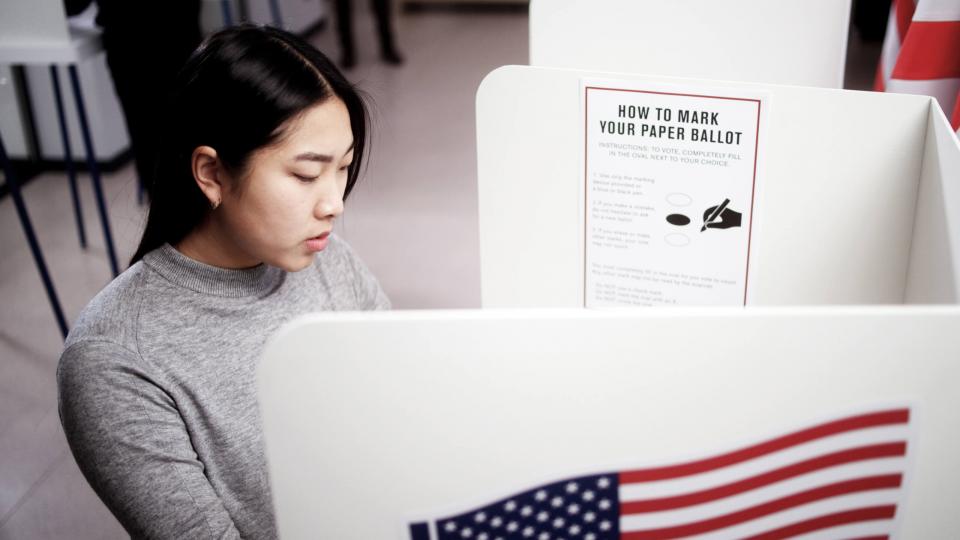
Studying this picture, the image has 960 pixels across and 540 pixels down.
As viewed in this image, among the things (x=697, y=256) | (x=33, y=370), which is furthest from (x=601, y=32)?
(x=33, y=370)

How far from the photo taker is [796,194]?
1040 millimetres

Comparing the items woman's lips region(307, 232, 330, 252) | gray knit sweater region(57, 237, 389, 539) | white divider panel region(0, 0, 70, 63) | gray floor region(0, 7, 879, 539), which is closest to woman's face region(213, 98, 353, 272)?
woman's lips region(307, 232, 330, 252)

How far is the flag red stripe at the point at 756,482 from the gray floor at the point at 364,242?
1.64m

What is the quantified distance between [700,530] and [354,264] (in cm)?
77

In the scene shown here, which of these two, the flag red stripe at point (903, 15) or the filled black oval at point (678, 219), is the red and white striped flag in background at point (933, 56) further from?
the filled black oval at point (678, 219)

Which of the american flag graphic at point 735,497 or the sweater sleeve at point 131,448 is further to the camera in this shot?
the sweater sleeve at point 131,448

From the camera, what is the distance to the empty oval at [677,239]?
3.57ft

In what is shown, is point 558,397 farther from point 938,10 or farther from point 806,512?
point 938,10

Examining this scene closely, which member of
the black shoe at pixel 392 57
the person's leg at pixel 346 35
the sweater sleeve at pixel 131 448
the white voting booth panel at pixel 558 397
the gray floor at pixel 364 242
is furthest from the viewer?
the black shoe at pixel 392 57

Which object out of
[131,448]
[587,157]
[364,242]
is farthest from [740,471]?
[364,242]

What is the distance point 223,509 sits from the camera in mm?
989

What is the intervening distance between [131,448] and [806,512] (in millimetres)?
692

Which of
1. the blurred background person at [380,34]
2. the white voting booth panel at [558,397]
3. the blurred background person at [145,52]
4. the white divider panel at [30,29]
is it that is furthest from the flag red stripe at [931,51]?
the blurred background person at [380,34]

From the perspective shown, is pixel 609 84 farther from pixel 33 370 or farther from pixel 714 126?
pixel 33 370
